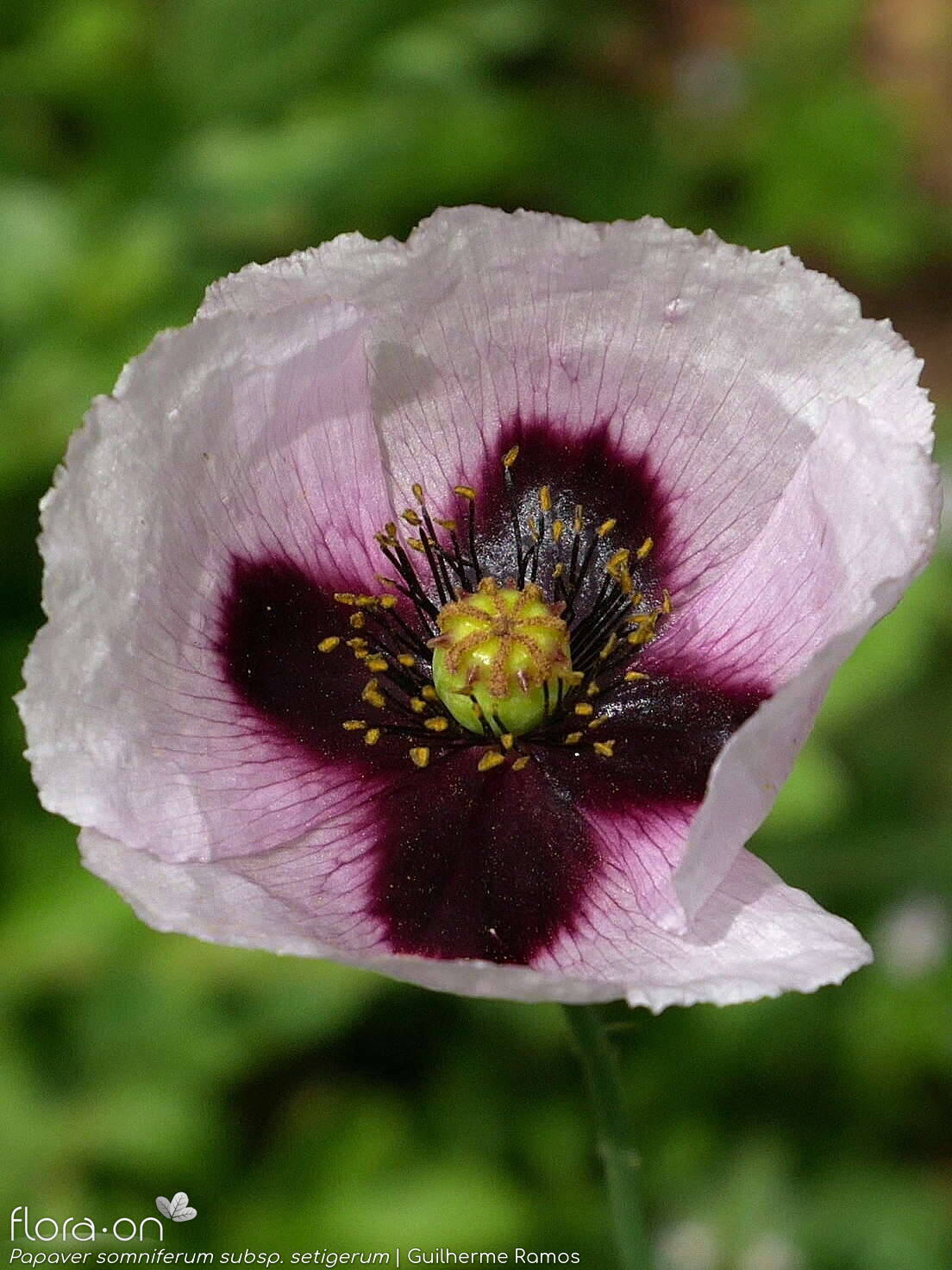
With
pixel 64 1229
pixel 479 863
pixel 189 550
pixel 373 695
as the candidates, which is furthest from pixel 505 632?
pixel 64 1229

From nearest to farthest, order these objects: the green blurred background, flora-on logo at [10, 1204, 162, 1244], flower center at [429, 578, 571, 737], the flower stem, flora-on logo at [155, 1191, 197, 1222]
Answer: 1. the flower stem
2. flower center at [429, 578, 571, 737]
3. flora-on logo at [155, 1191, 197, 1222]
4. flora-on logo at [10, 1204, 162, 1244]
5. the green blurred background

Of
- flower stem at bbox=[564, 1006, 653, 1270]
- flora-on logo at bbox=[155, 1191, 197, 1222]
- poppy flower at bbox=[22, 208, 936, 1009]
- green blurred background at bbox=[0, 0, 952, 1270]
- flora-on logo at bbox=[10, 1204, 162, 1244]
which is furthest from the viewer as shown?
green blurred background at bbox=[0, 0, 952, 1270]

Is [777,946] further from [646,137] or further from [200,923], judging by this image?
[646,137]

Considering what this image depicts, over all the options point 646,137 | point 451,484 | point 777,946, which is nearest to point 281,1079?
point 451,484

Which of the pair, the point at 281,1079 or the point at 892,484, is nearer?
the point at 892,484

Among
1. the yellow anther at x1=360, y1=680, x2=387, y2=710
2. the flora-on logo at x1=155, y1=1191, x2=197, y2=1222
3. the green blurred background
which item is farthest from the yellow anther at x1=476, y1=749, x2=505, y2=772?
the green blurred background

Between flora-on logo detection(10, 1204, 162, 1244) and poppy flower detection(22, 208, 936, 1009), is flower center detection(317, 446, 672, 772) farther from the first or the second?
flora-on logo detection(10, 1204, 162, 1244)

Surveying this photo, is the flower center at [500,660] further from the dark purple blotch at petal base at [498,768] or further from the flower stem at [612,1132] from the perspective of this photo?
the flower stem at [612,1132]

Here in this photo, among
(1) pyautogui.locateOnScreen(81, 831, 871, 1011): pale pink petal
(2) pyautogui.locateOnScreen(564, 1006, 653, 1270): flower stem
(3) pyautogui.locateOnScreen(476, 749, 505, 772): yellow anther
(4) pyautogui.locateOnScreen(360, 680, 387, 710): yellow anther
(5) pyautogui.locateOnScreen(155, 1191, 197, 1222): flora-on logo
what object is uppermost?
(4) pyautogui.locateOnScreen(360, 680, 387, 710): yellow anther
